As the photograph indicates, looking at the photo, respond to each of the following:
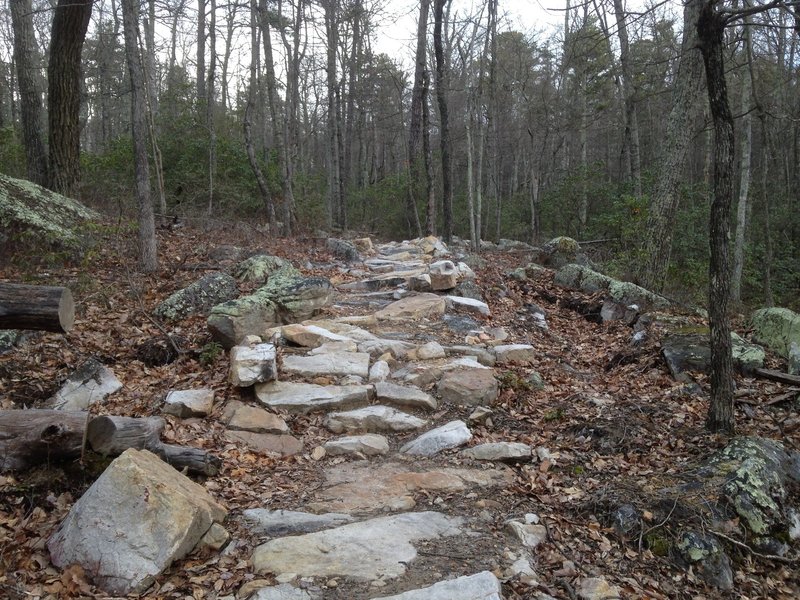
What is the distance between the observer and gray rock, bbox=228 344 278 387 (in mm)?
5352

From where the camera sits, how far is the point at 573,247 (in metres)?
13.4

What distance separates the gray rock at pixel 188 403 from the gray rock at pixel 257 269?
3526mm

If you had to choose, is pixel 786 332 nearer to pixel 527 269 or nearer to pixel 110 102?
pixel 527 269

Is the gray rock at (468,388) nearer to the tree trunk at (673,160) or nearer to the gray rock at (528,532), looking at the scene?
the gray rock at (528,532)

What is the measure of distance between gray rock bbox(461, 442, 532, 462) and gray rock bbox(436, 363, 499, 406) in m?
0.98

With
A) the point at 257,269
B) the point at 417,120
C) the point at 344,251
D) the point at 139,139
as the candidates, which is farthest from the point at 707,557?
the point at 417,120

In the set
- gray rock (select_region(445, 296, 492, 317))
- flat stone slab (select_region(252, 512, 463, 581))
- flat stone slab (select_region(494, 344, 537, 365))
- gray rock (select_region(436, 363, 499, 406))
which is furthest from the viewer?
gray rock (select_region(445, 296, 492, 317))

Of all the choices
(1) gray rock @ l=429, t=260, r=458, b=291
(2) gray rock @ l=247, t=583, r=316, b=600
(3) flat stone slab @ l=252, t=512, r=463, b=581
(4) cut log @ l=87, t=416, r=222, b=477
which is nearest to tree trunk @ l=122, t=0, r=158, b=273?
(1) gray rock @ l=429, t=260, r=458, b=291

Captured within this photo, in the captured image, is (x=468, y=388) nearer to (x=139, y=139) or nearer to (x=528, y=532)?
(x=528, y=532)

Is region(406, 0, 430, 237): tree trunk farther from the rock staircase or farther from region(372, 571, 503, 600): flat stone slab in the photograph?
region(372, 571, 503, 600): flat stone slab

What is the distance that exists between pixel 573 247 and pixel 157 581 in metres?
12.3

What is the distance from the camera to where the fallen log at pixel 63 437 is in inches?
134

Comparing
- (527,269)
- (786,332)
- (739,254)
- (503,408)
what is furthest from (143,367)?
(739,254)

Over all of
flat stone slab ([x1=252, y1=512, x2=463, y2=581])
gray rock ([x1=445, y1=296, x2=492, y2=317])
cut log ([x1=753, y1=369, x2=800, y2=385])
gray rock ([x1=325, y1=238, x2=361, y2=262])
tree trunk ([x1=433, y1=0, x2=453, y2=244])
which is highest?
tree trunk ([x1=433, y1=0, x2=453, y2=244])
